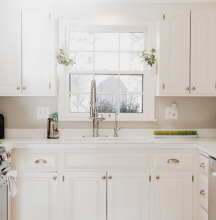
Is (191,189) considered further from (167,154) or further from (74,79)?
(74,79)

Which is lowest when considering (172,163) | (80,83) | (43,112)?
(172,163)

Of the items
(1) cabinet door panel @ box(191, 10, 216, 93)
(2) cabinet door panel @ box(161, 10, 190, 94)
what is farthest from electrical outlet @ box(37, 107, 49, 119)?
(1) cabinet door panel @ box(191, 10, 216, 93)

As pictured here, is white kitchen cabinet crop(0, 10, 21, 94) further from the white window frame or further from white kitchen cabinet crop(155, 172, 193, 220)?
white kitchen cabinet crop(155, 172, 193, 220)

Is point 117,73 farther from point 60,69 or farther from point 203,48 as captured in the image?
point 203,48

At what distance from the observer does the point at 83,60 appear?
277 cm

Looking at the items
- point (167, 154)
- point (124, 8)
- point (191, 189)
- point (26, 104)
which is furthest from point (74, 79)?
point (191, 189)

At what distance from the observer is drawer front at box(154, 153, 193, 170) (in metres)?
2.22

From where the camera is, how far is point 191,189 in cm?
223

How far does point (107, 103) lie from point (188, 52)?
40.4 inches

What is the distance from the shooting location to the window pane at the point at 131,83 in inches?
110

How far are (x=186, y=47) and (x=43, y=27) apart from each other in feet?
4.78

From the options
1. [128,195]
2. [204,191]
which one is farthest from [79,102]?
[204,191]

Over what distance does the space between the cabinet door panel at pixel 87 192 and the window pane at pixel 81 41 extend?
141 cm

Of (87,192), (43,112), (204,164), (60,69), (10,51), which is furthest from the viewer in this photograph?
(43,112)
